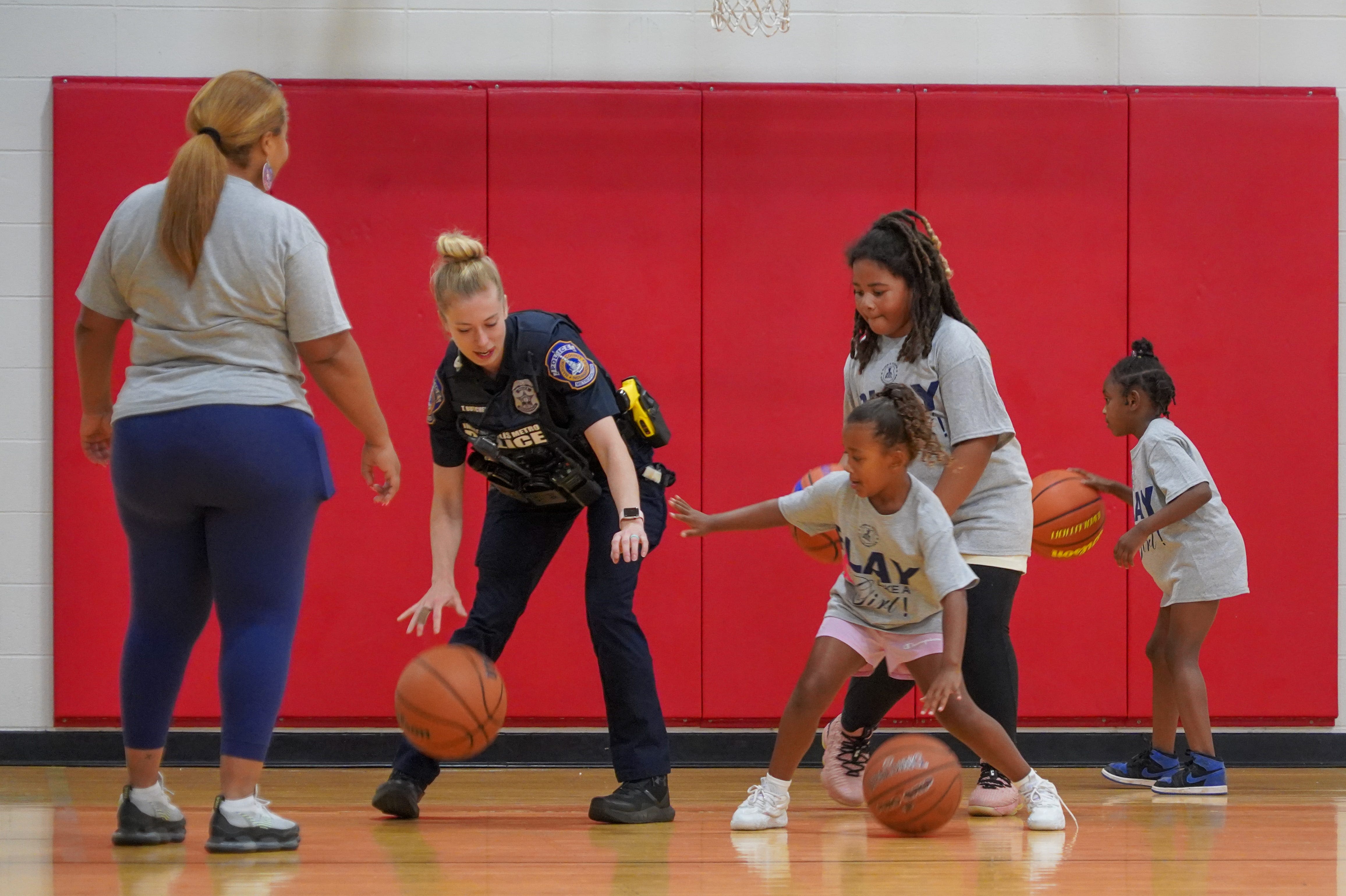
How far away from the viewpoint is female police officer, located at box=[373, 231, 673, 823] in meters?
3.25

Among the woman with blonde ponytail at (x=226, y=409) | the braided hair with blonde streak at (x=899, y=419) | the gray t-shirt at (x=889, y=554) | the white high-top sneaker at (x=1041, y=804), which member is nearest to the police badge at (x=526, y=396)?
the woman with blonde ponytail at (x=226, y=409)

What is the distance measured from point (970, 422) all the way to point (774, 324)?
1707 mm

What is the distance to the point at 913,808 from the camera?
3.06 m

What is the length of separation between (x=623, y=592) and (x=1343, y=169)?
3490mm

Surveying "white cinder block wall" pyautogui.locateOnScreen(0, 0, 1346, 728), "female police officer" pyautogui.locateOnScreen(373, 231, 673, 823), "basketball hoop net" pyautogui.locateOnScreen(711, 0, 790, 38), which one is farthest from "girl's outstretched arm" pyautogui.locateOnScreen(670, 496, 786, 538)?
"white cinder block wall" pyautogui.locateOnScreen(0, 0, 1346, 728)

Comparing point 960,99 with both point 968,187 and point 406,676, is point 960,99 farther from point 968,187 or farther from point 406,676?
point 406,676

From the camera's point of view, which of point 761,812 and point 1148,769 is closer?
point 761,812

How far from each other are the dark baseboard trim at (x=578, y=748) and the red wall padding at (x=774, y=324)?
0.15 m

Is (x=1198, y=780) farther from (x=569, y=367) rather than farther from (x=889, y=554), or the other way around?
(x=569, y=367)

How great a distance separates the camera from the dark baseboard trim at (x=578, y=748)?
476cm

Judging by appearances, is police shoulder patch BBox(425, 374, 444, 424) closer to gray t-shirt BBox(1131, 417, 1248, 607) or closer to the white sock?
the white sock

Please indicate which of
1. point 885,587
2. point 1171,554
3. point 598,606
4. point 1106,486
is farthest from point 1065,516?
point 598,606

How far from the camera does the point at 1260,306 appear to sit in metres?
4.95

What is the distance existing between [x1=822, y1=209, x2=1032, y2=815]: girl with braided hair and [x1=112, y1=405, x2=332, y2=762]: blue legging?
4.71 feet
